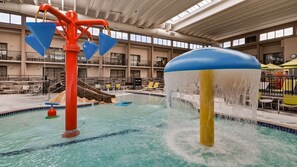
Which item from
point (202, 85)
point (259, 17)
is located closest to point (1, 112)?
point (202, 85)

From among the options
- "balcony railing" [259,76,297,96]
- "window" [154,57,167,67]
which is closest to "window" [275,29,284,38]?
"window" [154,57,167,67]

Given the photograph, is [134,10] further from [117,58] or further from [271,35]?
[271,35]

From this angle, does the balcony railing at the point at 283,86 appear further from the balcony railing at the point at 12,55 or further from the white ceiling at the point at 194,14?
the balcony railing at the point at 12,55

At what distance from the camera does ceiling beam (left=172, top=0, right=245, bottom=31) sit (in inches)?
448

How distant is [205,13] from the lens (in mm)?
13242

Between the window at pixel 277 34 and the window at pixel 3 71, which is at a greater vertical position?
the window at pixel 277 34

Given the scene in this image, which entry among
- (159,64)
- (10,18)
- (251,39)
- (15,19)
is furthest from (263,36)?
(10,18)

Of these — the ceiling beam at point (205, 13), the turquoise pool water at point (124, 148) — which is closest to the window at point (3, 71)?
the turquoise pool water at point (124, 148)

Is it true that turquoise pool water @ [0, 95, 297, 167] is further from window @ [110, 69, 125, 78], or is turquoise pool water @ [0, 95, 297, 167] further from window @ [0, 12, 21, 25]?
window @ [110, 69, 125, 78]

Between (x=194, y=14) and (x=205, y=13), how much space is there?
3.35 feet

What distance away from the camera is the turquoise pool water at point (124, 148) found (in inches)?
91.7

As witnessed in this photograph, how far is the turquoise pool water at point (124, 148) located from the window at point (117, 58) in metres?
15.1

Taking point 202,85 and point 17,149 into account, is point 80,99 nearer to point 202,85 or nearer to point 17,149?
point 17,149

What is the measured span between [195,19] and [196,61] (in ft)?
45.9
